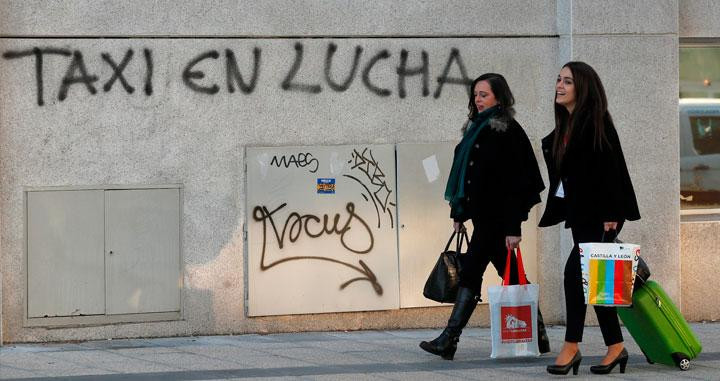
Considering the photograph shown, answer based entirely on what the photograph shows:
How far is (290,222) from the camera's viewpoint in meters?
8.77

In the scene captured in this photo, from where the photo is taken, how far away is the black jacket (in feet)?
24.7

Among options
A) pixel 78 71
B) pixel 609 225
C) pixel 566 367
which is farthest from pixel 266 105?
pixel 566 367

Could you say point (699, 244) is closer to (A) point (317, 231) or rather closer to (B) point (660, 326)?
(B) point (660, 326)

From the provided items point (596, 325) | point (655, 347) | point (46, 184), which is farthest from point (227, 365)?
point (596, 325)

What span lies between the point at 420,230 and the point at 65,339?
249cm

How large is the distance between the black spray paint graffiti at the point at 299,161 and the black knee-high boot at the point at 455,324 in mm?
1664

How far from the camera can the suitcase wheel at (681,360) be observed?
24.0 feet

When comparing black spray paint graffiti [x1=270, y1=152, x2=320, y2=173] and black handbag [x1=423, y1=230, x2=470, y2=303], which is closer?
black handbag [x1=423, y1=230, x2=470, y2=303]

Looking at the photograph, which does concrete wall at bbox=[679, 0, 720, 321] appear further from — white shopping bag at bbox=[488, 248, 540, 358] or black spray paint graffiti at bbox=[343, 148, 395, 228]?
white shopping bag at bbox=[488, 248, 540, 358]

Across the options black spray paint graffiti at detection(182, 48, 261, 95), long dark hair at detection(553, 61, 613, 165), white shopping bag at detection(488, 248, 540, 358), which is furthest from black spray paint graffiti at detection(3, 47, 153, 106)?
long dark hair at detection(553, 61, 613, 165)

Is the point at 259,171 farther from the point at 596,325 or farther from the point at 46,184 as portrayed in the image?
the point at 596,325

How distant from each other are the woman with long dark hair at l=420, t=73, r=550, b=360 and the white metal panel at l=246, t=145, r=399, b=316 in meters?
1.35

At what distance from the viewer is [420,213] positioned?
29.5 feet

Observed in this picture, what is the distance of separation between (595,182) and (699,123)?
2862 mm
